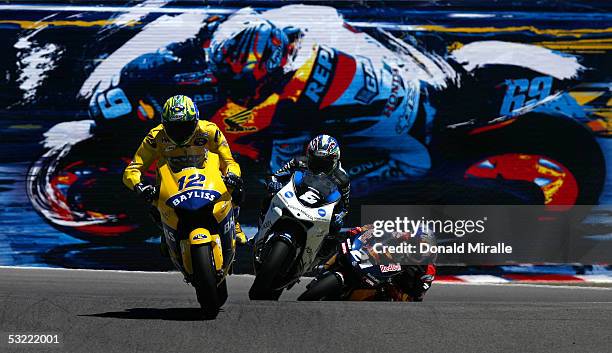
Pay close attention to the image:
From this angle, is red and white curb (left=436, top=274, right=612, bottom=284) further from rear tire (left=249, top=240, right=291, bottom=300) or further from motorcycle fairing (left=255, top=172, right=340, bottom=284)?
rear tire (left=249, top=240, right=291, bottom=300)

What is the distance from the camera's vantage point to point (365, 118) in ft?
45.6

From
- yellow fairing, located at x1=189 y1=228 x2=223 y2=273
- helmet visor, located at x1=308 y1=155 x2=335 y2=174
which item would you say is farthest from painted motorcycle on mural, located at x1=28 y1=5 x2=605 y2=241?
yellow fairing, located at x1=189 y1=228 x2=223 y2=273

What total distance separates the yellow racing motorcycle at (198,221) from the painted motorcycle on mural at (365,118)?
639 cm

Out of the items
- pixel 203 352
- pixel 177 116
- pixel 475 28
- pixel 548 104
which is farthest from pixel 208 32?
pixel 203 352

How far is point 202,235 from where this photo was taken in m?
7.05

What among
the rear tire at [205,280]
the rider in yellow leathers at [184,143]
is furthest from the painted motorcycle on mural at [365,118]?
→ the rear tire at [205,280]

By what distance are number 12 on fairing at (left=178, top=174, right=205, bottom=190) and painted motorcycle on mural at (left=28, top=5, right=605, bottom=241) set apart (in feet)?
21.3

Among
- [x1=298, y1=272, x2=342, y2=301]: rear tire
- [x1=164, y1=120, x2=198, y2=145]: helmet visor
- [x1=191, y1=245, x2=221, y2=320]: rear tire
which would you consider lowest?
[x1=298, y1=272, x2=342, y2=301]: rear tire

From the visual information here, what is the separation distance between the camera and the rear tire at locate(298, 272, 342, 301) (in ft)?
27.3

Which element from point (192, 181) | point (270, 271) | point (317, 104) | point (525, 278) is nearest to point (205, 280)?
point (192, 181)

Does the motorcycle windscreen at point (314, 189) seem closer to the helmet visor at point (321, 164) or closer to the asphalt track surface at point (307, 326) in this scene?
the helmet visor at point (321, 164)

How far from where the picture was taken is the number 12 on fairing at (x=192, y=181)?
7.22 metres

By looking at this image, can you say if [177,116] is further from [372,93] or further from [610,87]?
[610,87]

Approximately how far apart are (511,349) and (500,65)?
29.1ft
